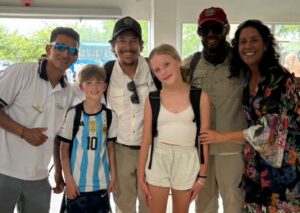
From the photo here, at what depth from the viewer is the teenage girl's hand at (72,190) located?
1.79m

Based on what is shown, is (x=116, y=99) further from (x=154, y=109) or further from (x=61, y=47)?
(x=61, y=47)

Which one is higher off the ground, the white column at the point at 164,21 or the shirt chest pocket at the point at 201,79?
the white column at the point at 164,21

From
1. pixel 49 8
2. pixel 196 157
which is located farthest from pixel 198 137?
pixel 49 8

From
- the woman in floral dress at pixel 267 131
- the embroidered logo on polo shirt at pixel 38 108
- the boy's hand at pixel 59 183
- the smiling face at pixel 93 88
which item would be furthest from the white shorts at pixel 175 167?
the embroidered logo on polo shirt at pixel 38 108

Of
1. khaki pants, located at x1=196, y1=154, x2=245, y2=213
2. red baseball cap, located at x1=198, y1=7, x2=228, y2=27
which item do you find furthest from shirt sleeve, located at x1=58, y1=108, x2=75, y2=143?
red baseball cap, located at x1=198, y1=7, x2=228, y2=27

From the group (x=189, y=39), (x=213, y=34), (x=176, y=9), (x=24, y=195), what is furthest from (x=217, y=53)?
(x=189, y=39)

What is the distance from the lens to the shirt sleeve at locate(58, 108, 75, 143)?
1.80m

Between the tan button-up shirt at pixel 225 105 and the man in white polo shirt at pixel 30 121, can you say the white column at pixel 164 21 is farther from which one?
the man in white polo shirt at pixel 30 121

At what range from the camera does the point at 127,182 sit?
2064 mm

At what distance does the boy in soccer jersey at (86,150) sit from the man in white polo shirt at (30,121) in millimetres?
119

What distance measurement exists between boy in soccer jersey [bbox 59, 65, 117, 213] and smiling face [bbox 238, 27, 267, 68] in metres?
0.89

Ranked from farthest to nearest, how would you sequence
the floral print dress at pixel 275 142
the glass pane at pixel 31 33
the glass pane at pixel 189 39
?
the glass pane at pixel 189 39 < the glass pane at pixel 31 33 < the floral print dress at pixel 275 142

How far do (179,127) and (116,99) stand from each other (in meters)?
0.51

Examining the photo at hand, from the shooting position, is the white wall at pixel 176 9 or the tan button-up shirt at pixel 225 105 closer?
the tan button-up shirt at pixel 225 105
